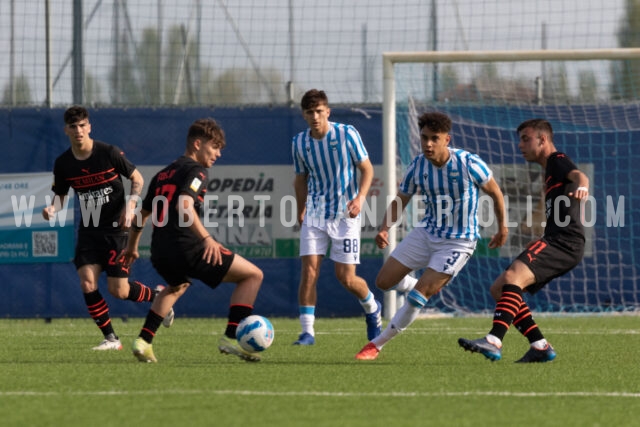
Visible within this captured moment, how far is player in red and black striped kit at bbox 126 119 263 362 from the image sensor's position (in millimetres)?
8039

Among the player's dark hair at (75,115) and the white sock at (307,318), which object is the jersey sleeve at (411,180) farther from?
the player's dark hair at (75,115)

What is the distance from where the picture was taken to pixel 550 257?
8.28m

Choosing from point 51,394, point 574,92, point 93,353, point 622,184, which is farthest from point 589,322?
point 51,394

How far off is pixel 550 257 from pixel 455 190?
0.83 m

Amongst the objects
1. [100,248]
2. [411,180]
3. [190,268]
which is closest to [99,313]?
[100,248]

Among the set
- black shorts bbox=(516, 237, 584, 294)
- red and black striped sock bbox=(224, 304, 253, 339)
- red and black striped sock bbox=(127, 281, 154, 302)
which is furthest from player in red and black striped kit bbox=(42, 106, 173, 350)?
black shorts bbox=(516, 237, 584, 294)

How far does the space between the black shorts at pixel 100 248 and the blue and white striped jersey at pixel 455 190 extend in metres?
2.64

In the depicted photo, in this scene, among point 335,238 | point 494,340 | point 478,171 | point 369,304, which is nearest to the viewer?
point 494,340

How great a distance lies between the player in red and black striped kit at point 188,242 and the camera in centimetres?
804

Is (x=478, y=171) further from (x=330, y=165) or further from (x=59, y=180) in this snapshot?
(x=59, y=180)

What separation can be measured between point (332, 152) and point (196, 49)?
5069 mm

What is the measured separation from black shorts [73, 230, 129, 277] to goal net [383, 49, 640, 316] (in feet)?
17.2

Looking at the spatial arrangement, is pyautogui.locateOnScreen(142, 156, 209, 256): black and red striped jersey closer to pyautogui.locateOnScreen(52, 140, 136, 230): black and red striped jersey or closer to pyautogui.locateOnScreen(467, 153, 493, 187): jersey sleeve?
pyautogui.locateOnScreen(52, 140, 136, 230): black and red striped jersey

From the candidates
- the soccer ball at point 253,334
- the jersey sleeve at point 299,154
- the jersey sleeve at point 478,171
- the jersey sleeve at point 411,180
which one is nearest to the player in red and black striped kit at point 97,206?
the jersey sleeve at point 299,154
